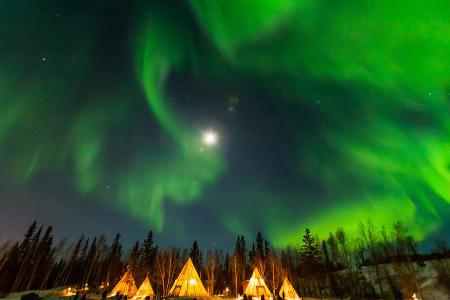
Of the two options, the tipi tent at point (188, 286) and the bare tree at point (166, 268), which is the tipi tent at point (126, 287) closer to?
the bare tree at point (166, 268)

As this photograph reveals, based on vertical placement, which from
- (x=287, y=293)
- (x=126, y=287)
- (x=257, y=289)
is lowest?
(x=287, y=293)

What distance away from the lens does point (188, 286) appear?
35.8m

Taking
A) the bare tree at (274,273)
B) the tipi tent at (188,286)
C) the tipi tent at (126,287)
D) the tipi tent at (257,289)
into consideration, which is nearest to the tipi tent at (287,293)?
the bare tree at (274,273)

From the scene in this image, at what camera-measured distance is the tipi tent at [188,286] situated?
35.2 m

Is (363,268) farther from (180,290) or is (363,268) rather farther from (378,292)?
(180,290)

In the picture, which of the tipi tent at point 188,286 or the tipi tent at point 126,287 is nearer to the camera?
the tipi tent at point 188,286

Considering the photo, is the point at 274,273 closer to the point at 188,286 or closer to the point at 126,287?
the point at 188,286

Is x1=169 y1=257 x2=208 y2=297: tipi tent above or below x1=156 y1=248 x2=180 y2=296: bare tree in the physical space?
below

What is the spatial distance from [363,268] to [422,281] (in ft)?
51.6

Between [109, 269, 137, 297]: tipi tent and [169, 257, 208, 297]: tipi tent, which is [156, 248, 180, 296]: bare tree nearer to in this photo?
[109, 269, 137, 297]: tipi tent

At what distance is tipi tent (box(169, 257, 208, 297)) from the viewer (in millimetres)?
35219

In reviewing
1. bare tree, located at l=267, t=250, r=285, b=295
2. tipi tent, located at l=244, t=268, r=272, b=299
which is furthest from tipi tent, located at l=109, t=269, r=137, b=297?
bare tree, located at l=267, t=250, r=285, b=295

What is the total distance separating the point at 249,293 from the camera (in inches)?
1571

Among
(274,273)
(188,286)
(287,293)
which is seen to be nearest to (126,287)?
(188,286)
